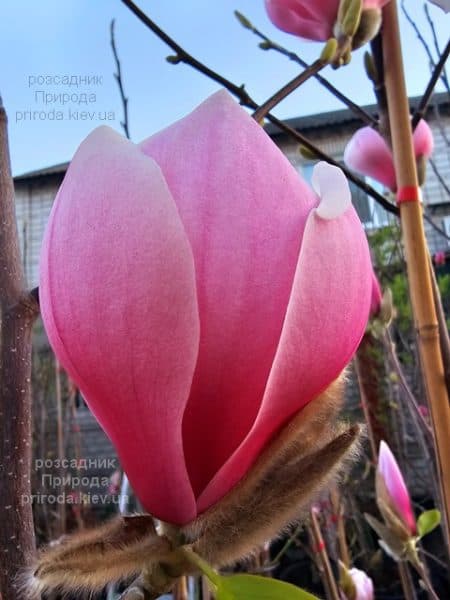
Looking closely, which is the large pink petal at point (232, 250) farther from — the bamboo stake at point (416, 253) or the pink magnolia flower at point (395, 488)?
the pink magnolia flower at point (395, 488)

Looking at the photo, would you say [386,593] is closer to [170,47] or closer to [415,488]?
[415,488]

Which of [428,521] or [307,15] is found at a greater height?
[307,15]

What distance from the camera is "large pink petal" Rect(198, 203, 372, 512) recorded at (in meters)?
0.17

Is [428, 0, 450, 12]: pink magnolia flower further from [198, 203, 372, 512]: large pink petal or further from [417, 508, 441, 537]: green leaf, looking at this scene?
[417, 508, 441, 537]: green leaf

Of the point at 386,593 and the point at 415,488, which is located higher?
the point at 415,488

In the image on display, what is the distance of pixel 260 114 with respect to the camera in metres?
0.29

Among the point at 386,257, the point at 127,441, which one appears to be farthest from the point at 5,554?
the point at 386,257

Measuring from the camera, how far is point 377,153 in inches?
22.6

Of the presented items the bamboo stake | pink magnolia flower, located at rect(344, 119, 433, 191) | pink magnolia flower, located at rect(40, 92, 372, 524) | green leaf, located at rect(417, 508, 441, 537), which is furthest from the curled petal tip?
green leaf, located at rect(417, 508, 441, 537)

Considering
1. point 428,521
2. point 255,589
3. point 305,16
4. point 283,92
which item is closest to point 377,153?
point 305,16

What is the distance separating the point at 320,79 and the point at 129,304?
49 centimetres

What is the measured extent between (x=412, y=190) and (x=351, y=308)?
261mm

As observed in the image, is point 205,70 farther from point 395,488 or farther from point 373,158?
point 395,488

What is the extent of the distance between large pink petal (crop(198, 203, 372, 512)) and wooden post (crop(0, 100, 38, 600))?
0.29 feet
